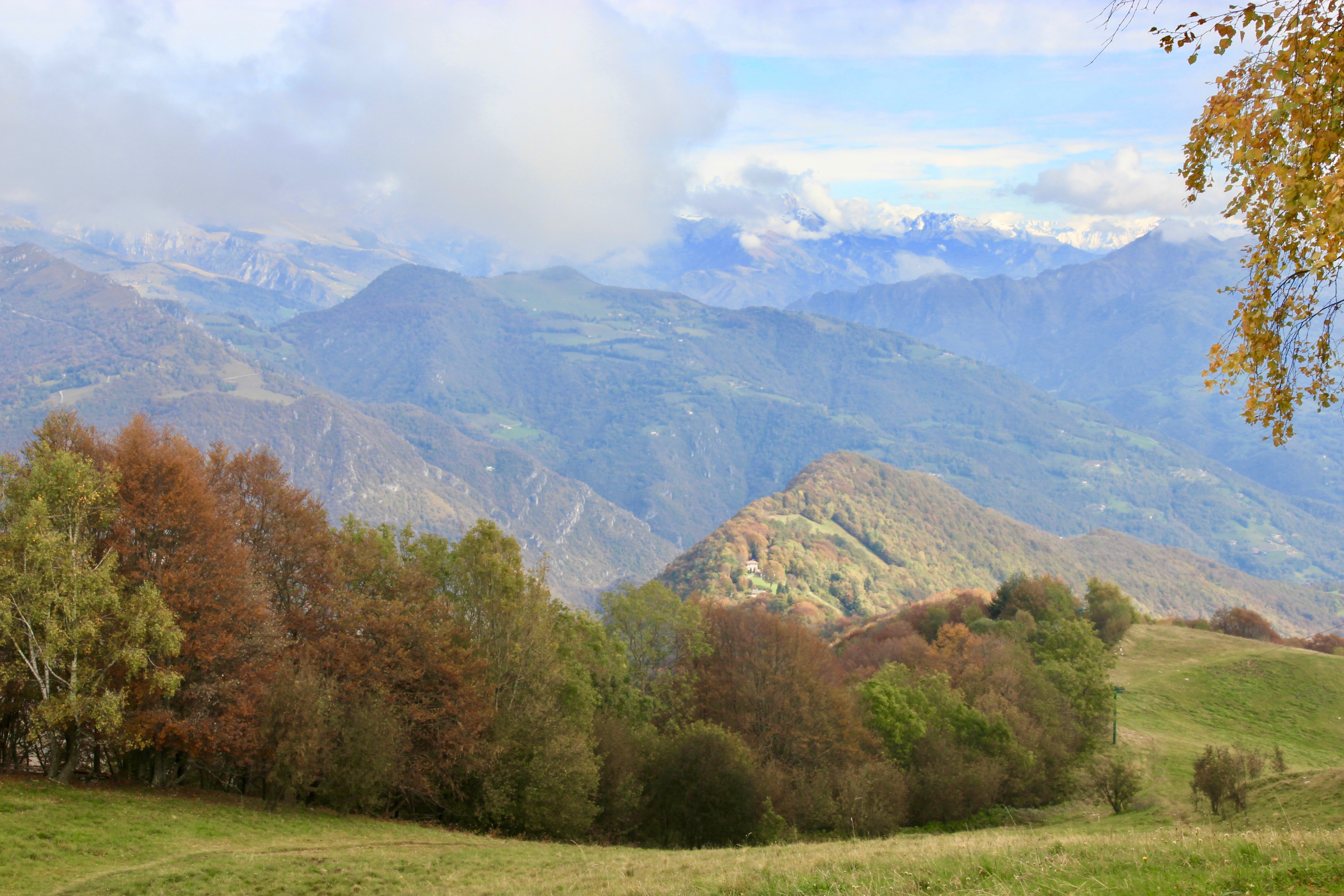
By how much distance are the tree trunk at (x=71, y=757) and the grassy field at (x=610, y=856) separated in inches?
27.1

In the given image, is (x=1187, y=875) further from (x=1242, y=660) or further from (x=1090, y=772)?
(x=1242, y=660)

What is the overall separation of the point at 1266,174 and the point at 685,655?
49269mm

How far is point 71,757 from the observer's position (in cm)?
2619

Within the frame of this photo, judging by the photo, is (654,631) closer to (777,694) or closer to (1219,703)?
(777,694)

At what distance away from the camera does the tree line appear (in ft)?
86.1

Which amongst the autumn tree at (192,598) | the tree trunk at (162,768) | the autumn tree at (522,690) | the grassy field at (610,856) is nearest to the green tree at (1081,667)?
the grassy field at (610,856)

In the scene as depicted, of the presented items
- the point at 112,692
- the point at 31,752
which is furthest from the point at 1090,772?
the point at 31,752

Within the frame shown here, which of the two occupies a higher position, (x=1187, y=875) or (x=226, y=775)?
(x=1187, y=875)

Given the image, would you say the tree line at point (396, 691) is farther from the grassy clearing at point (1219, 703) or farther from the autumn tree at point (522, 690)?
the grassy clearing at point (1219, 703)

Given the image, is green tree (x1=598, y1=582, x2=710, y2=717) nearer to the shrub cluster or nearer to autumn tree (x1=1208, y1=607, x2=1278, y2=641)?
the shrub cluster

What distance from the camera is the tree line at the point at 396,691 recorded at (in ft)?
86.1

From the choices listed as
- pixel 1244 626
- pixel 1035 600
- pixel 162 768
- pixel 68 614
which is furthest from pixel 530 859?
pixel 1244 626

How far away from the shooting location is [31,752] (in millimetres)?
29156

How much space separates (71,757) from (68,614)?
5.50 meters
